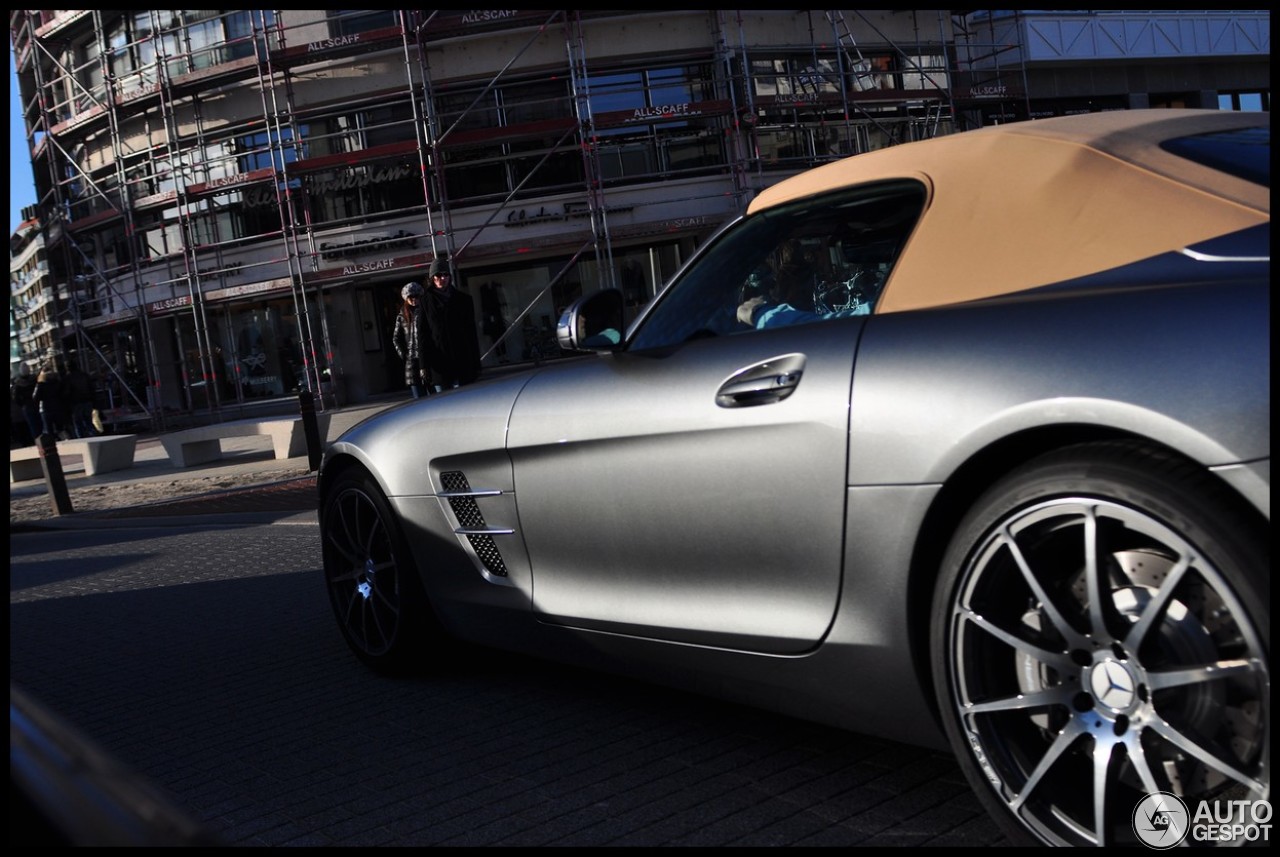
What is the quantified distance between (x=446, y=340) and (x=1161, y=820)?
11.5 m

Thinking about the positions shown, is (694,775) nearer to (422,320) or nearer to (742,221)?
(742,221)

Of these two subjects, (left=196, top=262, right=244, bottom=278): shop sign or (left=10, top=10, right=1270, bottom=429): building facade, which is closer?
(left=10, top=10, right=1270, bottom=429): building facade

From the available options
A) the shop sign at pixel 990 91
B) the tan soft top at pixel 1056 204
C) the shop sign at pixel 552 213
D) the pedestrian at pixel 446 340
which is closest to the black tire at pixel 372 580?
the tan soft top at pixel 1056 204

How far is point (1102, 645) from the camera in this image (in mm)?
2178

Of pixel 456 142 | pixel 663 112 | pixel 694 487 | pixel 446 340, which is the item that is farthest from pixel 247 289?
pixel 694 487

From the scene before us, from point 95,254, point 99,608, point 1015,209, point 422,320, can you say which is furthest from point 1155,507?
point 95,254

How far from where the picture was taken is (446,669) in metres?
4.59

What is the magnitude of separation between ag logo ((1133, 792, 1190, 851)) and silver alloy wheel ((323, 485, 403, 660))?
2.70 meters

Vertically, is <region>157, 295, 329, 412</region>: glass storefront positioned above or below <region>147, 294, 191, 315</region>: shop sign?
below

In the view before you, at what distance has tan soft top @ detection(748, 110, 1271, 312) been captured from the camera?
2480 millimetres

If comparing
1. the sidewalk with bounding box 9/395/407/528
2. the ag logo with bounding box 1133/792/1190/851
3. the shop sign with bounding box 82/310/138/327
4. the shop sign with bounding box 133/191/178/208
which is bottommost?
the sidewalk with bounding box 9/395/407/528

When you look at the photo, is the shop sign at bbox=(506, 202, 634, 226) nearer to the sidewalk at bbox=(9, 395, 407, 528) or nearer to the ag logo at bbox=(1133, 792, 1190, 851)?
the sidewalk at bbox=(9, 395, 407, 528)

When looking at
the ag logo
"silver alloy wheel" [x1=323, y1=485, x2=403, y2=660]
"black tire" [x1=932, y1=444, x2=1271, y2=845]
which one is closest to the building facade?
"silver alloy wheel" [x1=323, y1=485, x2=403, y2=660]

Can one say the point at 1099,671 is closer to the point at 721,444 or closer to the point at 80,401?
the point at 721,444
